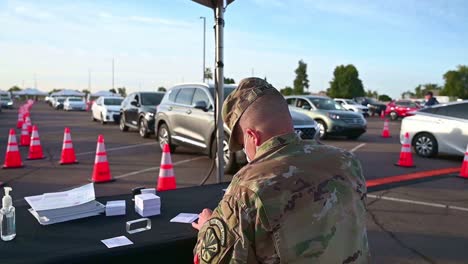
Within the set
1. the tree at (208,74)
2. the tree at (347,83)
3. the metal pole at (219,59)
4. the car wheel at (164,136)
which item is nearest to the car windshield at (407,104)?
the tree at (208,74)

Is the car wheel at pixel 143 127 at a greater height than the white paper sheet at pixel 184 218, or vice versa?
the white paper sheet at pixel 184 218

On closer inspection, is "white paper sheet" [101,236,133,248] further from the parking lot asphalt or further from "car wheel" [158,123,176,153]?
"car wheel" [158,123,176,153]

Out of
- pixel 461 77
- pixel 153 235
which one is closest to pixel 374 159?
pixel 153 235

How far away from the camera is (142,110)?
14.5m

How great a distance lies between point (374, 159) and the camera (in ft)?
35.0

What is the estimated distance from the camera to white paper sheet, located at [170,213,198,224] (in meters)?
2.39

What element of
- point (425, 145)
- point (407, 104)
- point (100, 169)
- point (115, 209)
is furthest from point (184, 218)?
point (407, 104)

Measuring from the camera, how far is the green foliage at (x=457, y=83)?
11244 centimetres

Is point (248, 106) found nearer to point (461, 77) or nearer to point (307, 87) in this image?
point (307, 87)

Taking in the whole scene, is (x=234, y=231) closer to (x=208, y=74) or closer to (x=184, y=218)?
(x=184, y=218)

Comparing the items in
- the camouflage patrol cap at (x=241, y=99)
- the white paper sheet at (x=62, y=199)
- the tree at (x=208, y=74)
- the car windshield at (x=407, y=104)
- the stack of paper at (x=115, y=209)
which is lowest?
the car windshield at (x=407, y=104)

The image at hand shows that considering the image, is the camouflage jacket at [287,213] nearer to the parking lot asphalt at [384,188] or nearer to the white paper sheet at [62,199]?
the white paper sheet at [62,199]

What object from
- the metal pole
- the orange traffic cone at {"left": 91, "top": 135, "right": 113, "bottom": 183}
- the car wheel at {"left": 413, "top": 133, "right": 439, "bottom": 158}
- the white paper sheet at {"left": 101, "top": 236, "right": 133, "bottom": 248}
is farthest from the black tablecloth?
the car wheel at {"left": 413, "top": 133, "right": 439, "bottom": 158}

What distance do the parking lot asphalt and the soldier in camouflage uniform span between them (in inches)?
111
